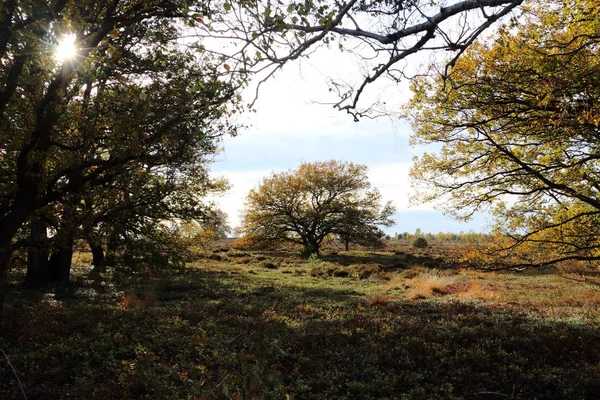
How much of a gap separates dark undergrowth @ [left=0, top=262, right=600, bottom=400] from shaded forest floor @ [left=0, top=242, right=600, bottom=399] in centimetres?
3

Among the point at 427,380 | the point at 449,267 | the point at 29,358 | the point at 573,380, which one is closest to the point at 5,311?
the point at 29,358

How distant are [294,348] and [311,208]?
106 feet

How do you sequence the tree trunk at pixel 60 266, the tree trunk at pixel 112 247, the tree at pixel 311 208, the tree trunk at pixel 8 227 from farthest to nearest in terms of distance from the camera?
the tree at pixel 311 208, the tree trunk at pixel 60 266, the tree trunk at pixel 112 247, the tree trunk at pixel 8 227

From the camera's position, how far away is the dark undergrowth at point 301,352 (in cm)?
638

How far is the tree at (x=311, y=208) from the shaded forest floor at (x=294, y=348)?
25.9 meters

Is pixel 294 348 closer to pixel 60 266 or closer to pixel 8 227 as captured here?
pixel 8 227

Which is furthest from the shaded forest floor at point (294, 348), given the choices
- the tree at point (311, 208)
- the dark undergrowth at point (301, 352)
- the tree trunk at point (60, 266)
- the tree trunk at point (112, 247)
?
the tree at point (311, 208)

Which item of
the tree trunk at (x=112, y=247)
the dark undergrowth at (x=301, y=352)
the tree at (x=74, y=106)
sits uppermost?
the tree at (x=74, y=106)

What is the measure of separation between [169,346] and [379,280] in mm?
15730

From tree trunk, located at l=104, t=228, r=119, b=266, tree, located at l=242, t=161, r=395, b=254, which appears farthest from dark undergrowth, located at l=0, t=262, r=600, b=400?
tree, located at l=242, t=161, r=395, b=254

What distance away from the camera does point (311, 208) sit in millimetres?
40719

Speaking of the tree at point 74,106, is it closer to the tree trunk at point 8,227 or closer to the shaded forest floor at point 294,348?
the tree trunk at point 8,227

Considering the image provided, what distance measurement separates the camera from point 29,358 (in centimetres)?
751

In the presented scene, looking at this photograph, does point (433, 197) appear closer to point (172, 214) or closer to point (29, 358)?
point (172, 214)
